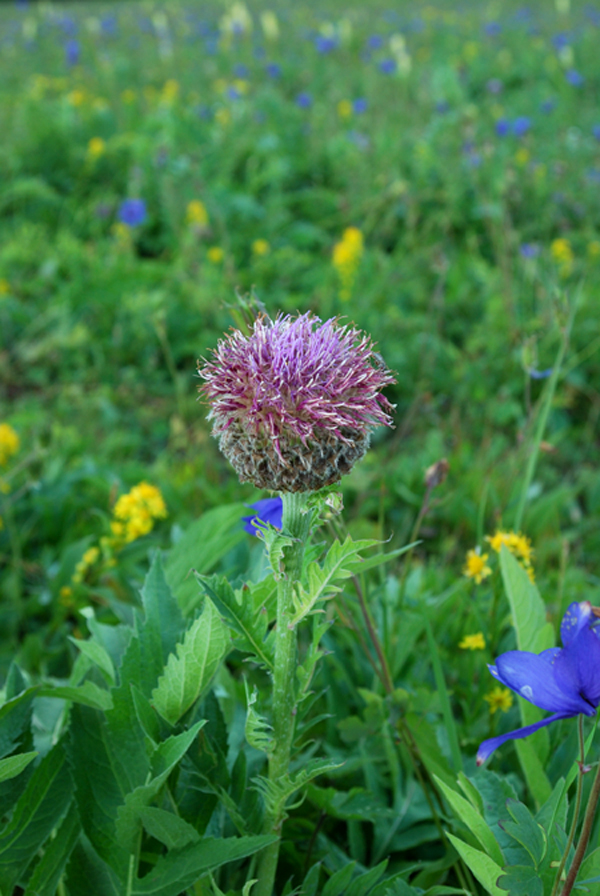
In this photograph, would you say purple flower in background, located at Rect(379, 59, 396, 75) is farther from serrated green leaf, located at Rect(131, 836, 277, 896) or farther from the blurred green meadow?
serrated green leaf, located at Rect(131, 836, 277, 896)

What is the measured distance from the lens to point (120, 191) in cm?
531

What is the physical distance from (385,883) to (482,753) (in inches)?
17.0

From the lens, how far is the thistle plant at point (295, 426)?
2.78 feet

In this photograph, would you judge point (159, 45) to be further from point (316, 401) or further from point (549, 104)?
point (316, 401)

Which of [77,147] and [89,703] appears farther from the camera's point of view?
[77,147]

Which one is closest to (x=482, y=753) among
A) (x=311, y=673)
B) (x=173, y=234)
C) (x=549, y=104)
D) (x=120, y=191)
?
(x=311, y=673)

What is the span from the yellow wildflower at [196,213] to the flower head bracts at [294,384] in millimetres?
3715

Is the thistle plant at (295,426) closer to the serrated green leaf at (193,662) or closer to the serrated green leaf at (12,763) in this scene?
the serrated green leaf at (193,662)

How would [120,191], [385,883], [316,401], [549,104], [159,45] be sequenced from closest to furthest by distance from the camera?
[316,401] < [385,883] < [120,191] < [549,104] < [159,45]

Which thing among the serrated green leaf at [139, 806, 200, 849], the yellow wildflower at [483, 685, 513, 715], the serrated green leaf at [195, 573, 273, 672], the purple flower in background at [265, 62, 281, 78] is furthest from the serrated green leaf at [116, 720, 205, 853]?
the purple flower in background at [265, 62, 281, 78]

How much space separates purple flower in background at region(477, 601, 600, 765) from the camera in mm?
823

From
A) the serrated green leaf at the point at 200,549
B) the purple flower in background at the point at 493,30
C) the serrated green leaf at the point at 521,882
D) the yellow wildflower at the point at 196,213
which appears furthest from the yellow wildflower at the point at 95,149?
the purple flower in background at the point at 493,30

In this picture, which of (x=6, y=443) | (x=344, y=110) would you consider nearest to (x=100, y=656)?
(x=6, y=443)

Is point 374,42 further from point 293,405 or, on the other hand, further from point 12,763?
point 12,763
